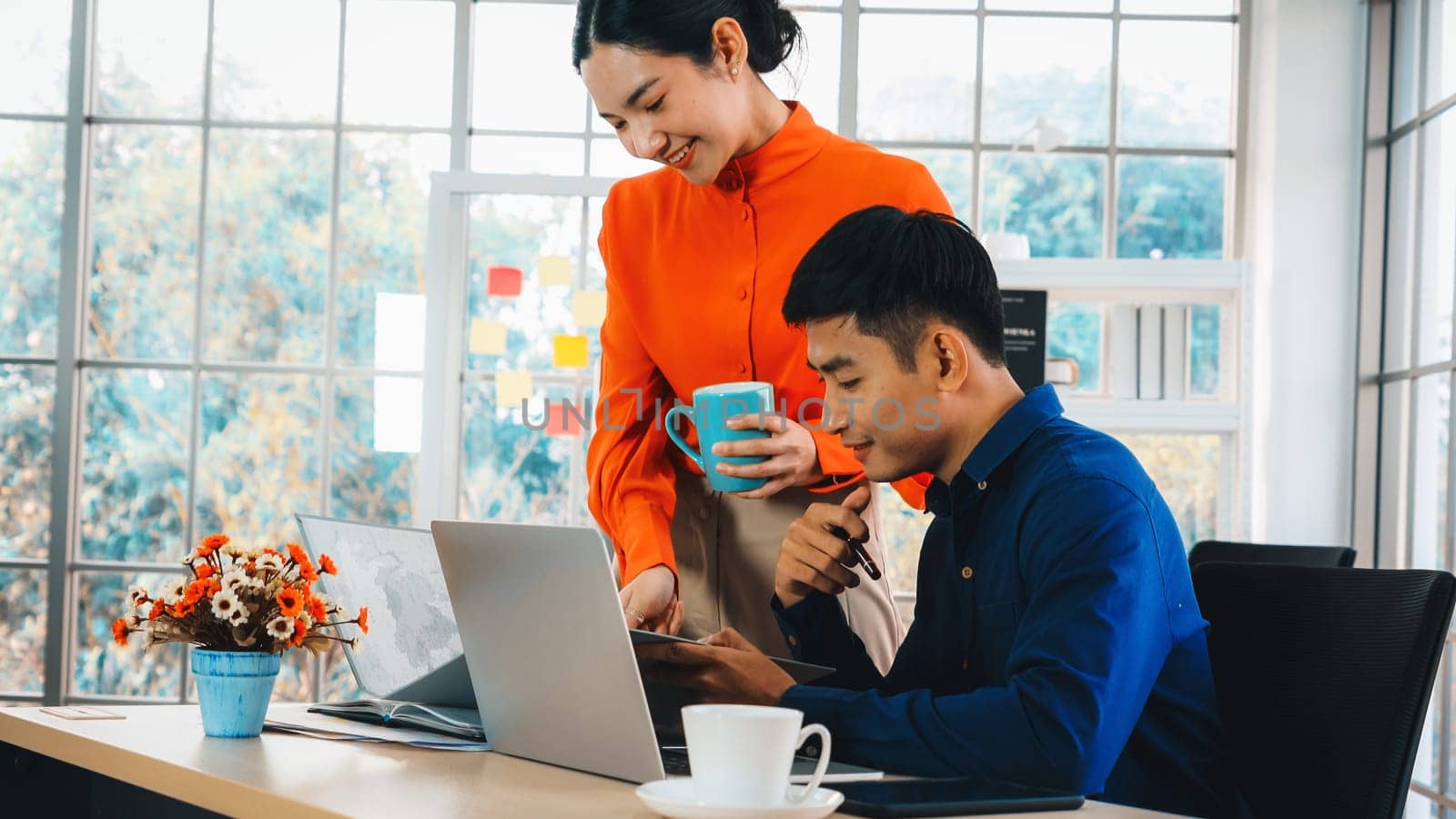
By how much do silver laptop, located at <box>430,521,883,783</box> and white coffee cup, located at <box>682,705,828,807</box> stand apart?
142 millimetres

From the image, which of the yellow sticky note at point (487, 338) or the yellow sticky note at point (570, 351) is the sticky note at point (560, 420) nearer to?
the yellow sticky note at point (570, 351)

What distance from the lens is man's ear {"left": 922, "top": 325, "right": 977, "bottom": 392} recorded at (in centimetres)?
136

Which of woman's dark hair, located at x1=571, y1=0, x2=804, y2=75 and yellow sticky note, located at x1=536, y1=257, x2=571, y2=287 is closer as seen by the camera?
woman's dark hair, located at x1=571, y1=0, x2=804, y2=75

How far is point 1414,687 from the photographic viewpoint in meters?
1.17

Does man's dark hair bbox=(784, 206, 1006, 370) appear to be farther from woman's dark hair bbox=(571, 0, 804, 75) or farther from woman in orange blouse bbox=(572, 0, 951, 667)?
woman's dark hair bbox=(571, 0, 804, 75)

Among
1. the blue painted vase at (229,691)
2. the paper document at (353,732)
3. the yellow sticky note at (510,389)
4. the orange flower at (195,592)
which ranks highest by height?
the yellow sticky note at (510,389)

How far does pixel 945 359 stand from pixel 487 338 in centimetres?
302

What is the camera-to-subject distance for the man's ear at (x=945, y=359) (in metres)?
1.36

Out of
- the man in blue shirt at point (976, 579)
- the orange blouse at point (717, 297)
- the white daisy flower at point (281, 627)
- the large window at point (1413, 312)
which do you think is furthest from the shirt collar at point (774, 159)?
the large window at point (1413, 312)

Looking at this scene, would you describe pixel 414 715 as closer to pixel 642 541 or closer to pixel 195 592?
pixel 195 592

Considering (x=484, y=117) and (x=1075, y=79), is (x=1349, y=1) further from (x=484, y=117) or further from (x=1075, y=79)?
(x=484, y=117)

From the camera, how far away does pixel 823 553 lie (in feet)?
4.53

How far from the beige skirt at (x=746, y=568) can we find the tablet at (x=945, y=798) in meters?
0.63

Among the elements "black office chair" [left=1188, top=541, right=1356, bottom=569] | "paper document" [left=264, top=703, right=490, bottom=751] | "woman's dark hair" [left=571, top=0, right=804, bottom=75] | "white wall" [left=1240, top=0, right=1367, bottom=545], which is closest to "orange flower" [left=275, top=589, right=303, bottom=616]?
"paper document" [left=264, top=703, right=490, bottom=751]
